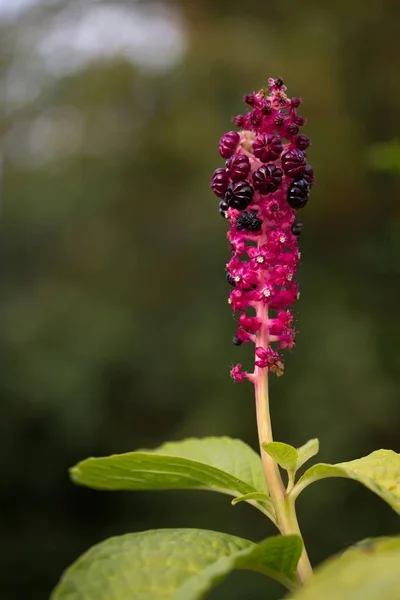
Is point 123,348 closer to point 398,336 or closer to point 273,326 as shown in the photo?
point 398,336

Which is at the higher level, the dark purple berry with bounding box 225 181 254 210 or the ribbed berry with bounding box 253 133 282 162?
the ribbed berry with bounding box 253 133 282 162

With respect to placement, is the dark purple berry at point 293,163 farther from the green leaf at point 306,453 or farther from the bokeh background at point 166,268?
the bokeh background at point 166,268

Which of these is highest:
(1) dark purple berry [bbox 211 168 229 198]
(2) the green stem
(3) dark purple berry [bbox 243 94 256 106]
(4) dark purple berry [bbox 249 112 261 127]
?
(3) dark purple berry [bbox 243 94 256 106]

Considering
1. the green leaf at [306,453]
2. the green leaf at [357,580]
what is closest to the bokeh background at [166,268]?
the green leaf at [306,453]

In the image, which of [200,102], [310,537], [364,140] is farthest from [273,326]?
[200,102]

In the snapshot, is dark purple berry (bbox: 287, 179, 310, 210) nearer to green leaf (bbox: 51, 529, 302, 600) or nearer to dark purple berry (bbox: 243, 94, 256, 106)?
dark purple berry (bbox: 243, 94, 256, 106)

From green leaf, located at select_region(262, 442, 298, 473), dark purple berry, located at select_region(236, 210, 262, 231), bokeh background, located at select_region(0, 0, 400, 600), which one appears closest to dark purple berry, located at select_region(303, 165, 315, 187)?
dark purple berry, located at select_region(236, 210, 262, 231)

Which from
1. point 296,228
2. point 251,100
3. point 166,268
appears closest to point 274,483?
point 296,228

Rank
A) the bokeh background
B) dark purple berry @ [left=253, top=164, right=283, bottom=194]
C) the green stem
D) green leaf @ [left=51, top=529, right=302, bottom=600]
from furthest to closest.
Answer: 1. the bokeh background
2. dark purple berry @ [left=253, top=164, right=283, bottom=194]
3. the green stem
4. green leaf @ [left=51, top=529, right=302, bottom=600]

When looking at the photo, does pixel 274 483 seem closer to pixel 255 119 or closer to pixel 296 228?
pixel 296 228
